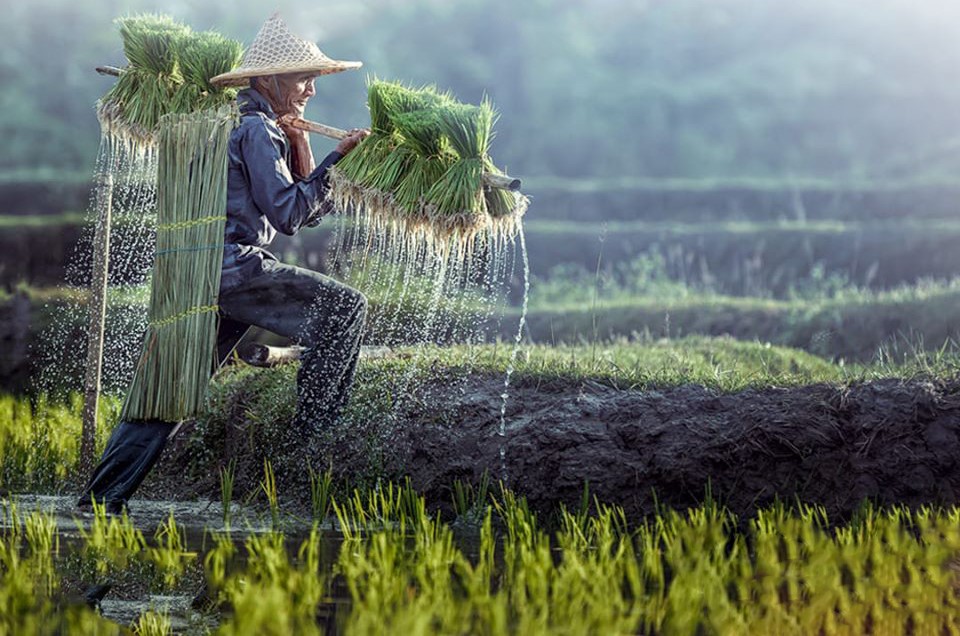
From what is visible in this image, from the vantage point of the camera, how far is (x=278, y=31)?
16.3ft

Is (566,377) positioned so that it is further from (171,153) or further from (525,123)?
(525,123)

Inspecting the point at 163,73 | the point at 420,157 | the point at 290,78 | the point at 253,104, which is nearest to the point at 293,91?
the point at 290,78

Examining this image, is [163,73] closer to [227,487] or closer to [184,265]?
[184,265]

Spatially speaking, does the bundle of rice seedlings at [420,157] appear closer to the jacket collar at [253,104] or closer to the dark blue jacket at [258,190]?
the dark blue jacket at [258,190]

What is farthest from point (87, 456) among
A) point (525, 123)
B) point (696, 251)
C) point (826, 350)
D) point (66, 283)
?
point (525, 123)

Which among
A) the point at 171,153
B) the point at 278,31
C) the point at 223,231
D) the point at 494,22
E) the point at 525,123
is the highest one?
the point at 494,22

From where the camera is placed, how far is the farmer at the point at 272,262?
477 centimetres

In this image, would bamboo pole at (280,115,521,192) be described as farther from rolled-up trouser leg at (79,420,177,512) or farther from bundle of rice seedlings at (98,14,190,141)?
rolled-up trouser leg at (79,420,177,512)

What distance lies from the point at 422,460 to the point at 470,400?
345mm

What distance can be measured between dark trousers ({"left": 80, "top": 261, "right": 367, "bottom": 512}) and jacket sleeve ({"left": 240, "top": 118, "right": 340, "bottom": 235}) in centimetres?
21

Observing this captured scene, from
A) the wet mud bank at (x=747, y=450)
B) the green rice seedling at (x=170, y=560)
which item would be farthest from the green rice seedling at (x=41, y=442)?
the wet mud bank at (x=747, y=450)

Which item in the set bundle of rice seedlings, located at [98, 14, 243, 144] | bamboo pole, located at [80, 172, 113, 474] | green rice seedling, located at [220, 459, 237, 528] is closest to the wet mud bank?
green rice seedling, located at [220, 459, 237, 528]

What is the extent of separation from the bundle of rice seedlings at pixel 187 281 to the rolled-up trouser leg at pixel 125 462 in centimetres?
7

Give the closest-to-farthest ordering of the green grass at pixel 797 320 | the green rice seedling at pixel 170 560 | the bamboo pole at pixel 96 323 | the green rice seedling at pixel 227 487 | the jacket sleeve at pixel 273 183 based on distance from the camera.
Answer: the green rice seedling at pixel 170 560 < the green rice seedling at pixel 227 487 < the jacket sleeve at pixel 273 183 < the bamboo pole at pixel 96 323 < the green grass at pixel 797 320
